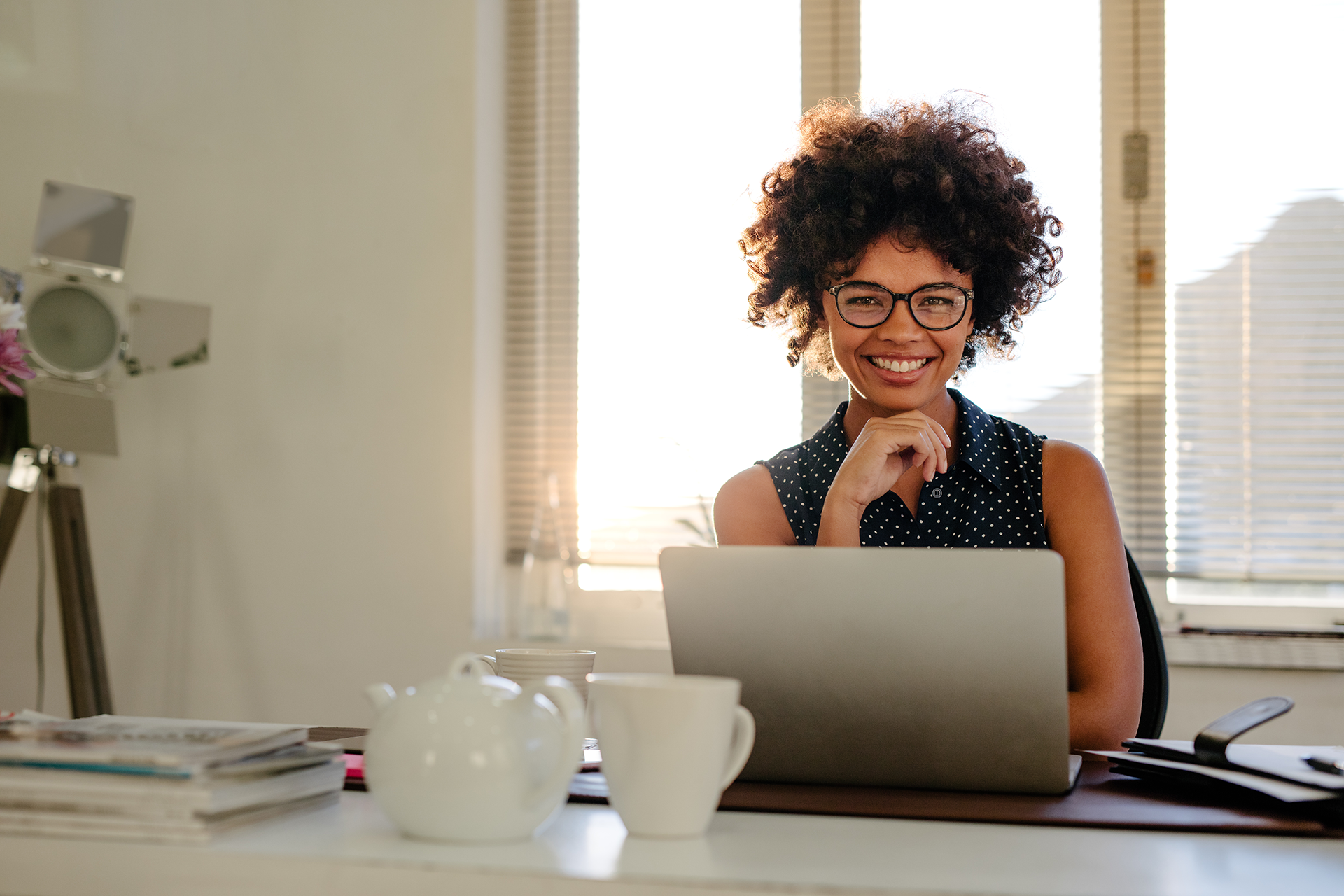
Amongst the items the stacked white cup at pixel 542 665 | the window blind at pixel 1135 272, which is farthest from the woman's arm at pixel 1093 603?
the window blind at pixel 1135 272

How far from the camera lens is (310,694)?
2.66 m

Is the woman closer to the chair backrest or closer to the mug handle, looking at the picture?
the chair backrest

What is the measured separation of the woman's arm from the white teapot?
0.74 m

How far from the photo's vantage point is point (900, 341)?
4.98 feet

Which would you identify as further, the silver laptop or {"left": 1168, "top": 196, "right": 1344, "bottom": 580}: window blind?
{"left": 1168, "top": 196, "right": 1344, "bottom": 580}: window blind

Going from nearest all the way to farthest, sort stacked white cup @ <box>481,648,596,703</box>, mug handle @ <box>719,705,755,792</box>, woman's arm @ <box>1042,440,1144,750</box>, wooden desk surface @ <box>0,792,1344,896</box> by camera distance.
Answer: wooden desk surface @ <box>0,792,1344,896</box>
mug handle @ <box>719,705,755,792</box>
stacked white cup @ <box>481,648,596,703</box>
woman's arm @ <box>1042,440,1144,750</box>

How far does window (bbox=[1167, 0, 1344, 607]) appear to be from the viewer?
2.46m

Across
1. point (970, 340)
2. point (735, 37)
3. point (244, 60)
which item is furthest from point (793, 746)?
point (244, 60)

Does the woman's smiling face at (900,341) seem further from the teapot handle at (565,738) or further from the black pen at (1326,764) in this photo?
the teapot handle at (565,738)

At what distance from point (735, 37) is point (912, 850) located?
2467 mm

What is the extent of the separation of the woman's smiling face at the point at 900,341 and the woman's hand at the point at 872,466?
0.13 meters

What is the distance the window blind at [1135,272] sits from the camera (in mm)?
2529

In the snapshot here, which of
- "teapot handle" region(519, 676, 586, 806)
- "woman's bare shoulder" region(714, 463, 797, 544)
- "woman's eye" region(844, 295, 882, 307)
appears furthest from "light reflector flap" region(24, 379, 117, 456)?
"teapot handle" region(519, 676, 586, 806)

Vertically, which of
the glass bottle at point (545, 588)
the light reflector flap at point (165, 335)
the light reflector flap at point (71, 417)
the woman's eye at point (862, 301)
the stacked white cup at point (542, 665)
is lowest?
the glass bottle at point (545, 588)
